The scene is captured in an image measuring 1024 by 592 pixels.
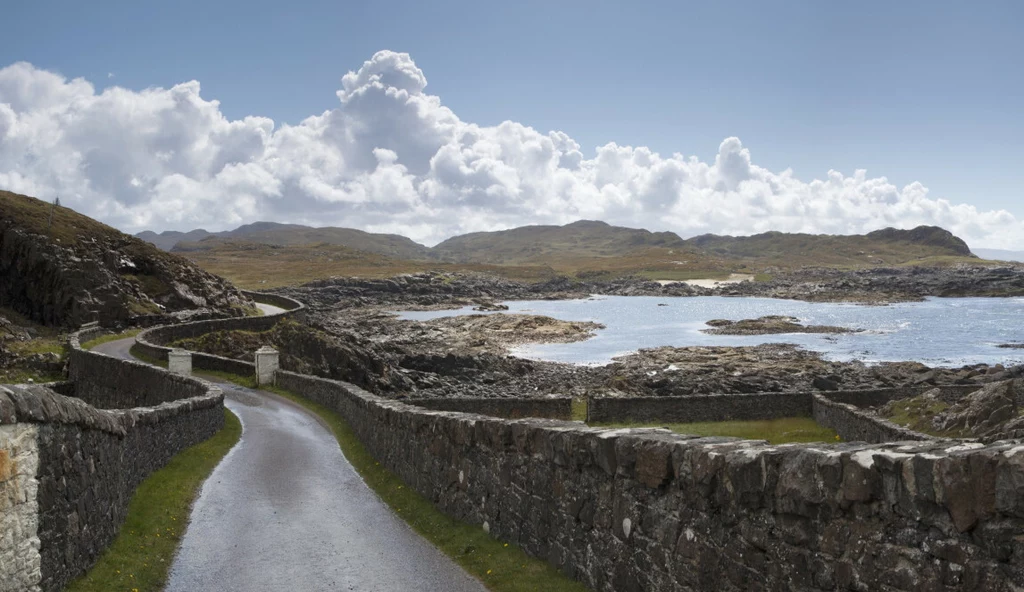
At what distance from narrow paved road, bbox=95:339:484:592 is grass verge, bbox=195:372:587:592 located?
19 cm

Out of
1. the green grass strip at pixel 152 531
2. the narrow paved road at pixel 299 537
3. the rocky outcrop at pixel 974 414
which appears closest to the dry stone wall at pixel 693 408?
the rocky outcrop at pixel 974 414

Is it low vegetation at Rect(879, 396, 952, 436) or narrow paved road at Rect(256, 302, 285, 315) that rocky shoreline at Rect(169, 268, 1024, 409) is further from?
low vegetation at Rect(879, 396, 952, 436)

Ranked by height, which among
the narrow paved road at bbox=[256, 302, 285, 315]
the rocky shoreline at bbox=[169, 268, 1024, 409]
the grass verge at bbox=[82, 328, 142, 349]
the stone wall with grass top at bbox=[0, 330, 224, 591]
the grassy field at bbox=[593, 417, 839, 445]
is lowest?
the rocky shoreline at bbox=[169, 268, 1024, 409]

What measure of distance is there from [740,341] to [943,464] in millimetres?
83559

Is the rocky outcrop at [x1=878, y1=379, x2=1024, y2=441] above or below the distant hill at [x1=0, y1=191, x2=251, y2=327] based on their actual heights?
below

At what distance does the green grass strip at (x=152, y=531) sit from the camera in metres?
10.1

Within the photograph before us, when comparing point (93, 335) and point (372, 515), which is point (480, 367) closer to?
point (93, 335)

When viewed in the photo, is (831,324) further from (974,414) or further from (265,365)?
(265,365)

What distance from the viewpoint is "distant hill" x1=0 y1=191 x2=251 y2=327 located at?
63.1 m

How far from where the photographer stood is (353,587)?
1090 centimetres

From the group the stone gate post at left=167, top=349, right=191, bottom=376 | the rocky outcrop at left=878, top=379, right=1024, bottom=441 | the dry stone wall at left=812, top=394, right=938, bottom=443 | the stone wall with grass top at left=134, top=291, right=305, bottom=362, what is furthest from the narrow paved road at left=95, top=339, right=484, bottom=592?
the stone wall with grass top at left=134, top=291, right=305, bottom=362

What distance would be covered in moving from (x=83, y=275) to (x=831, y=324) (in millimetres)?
83217

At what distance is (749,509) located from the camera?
22.0 ft

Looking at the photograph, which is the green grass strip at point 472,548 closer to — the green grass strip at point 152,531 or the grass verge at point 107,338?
the green grass strip at point 152,531
